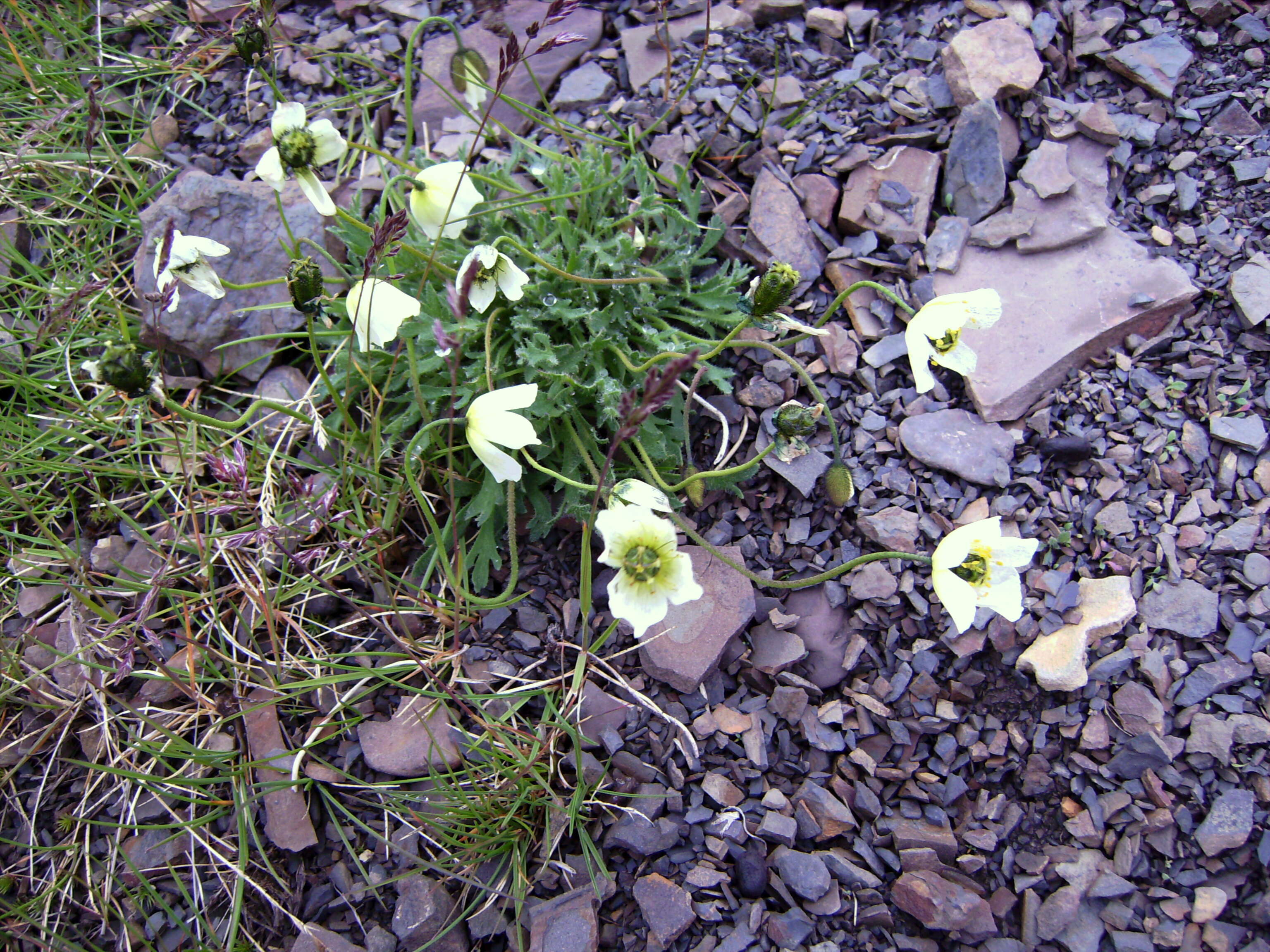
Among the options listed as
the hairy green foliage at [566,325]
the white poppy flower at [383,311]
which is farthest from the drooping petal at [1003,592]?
the white poppy flower at [383,311]

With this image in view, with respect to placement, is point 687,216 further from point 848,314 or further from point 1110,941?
point 1110,941

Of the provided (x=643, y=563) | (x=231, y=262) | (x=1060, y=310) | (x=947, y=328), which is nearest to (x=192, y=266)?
(x=231, y=262)

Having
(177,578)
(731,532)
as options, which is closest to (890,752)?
(731,532)

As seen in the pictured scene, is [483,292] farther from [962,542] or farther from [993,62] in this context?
[993,62]

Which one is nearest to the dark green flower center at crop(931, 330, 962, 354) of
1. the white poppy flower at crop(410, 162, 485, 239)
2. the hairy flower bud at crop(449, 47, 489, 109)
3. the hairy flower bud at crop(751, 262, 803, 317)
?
the hairy flower bud at crop(751, 262, 803, 317)

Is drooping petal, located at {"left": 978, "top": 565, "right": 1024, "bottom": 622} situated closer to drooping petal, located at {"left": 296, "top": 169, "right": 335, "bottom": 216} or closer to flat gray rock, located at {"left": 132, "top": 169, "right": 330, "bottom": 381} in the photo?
drooping petal, located at {"left": 296, "top": 169, "right": 335, "bottom": 216}

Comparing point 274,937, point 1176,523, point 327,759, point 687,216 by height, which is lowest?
point 274,937

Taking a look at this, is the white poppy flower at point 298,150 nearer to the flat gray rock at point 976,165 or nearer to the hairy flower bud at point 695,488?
the hairy flower bud at point 695,488
